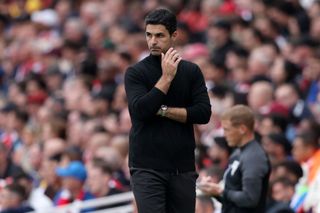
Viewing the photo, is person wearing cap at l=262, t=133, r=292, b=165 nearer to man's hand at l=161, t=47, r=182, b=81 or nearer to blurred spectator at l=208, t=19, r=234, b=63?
man's hand at l=161, t=47, r=182, b=81

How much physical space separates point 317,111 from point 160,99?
5.40m

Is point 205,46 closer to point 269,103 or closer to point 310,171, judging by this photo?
point 269,103

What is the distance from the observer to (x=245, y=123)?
29.1ft

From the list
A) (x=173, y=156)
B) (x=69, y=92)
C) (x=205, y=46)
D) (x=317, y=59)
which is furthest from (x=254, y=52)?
(x=173, y=156)

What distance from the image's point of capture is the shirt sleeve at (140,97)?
738 cm

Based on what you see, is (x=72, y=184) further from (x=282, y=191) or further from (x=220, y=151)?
(x=282, y=191)

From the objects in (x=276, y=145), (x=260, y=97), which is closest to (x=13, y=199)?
(x=276, y=145)

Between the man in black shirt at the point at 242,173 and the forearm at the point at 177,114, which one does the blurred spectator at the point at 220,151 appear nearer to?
the man in black shirt at the point at 242,173

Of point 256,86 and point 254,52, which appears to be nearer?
point 256,86

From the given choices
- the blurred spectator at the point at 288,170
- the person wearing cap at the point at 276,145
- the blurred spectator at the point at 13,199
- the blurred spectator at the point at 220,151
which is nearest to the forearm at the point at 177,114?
the blurred spectator at the point at 288,170

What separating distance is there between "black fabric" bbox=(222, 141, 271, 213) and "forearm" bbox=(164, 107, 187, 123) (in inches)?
52.7

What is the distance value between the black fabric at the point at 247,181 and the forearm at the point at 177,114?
1.34 meters

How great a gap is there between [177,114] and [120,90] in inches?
A: 293

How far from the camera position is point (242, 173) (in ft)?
28.7
